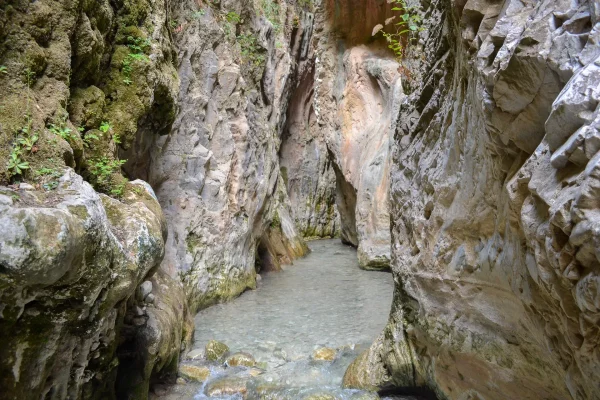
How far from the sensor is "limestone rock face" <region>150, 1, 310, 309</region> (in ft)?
24.2

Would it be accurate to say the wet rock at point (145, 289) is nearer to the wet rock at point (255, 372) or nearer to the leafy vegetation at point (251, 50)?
the wet rock at point (255, 372)

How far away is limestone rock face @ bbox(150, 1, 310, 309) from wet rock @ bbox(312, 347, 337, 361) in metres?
2.45

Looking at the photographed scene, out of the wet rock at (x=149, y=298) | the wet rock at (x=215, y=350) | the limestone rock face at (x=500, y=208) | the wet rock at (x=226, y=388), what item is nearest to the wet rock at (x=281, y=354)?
the wet rock at (x=215, y=350)

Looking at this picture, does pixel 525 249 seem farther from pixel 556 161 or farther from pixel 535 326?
pixel 556 161

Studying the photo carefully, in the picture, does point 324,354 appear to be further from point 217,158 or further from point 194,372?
point 217,158

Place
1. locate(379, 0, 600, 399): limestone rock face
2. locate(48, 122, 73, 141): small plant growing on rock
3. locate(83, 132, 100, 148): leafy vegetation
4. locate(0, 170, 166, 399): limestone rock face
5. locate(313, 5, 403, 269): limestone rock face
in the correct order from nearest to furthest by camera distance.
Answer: locate(379, 0, 600, 399): limestone rock face, locate(0, 170, 166, 399): limestone rock face, locate(48, 122, 73, 141): small plant growing on rock, locate(83, 132, 100, 148): leafy vegetation, locate(313, 5, 403, 269): limestone rock face

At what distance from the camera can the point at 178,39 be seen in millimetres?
7676

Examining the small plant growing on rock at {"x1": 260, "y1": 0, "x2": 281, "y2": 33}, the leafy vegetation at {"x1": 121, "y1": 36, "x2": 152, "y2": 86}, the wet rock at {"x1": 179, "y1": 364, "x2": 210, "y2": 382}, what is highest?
the small plant growing on rock at {"x1": 260, "y1": 0, "x2": 281, "y2": 33}

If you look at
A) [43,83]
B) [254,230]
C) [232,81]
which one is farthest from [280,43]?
[43,83]

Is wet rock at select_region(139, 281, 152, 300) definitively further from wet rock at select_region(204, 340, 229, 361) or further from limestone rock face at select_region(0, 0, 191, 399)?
wet rock at select_region(204, 340, 229, 361)

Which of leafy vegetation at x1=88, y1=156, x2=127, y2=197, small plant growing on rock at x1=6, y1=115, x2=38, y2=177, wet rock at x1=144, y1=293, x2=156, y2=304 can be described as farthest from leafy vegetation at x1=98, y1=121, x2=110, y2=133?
wet rock at x1=144, y1=293, x2=156, y2=304

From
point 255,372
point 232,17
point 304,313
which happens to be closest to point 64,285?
point 255,372

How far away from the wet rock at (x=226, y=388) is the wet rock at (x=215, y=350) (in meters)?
0.64

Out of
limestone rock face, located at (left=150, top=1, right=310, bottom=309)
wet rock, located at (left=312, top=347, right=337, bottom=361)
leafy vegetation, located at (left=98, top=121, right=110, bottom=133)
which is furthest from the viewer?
limestone rock face, located at (left=150, top=1, right=310, bottom=309)
